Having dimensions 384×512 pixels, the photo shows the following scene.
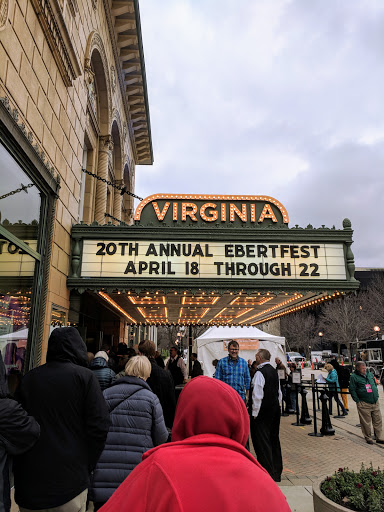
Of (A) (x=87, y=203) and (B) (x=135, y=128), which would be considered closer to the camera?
(A) (x=87, y=203)

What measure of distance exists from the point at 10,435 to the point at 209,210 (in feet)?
27.4

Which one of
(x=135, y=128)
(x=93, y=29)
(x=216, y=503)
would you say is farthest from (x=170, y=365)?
(x=135, y=128)

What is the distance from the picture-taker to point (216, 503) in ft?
3.69

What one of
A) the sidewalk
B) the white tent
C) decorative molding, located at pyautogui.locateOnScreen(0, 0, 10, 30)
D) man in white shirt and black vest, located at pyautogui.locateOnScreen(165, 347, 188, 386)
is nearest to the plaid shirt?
the sidewalk

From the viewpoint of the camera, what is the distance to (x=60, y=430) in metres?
2.92

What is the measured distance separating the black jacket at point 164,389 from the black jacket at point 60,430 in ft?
7.27

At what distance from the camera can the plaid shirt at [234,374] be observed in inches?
278

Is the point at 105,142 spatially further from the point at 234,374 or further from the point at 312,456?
the point at 312,456

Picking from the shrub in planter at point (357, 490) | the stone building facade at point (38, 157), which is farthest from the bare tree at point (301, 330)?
the shrub in planter at point (357, 490)

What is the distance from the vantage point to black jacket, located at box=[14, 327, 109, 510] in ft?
9.21

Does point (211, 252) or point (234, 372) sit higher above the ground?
point (211, 252)

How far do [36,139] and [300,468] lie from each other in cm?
787

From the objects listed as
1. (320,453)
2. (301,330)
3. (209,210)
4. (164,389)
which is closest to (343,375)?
(320,453)

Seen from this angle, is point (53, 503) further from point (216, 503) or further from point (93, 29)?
point (93, 29)
